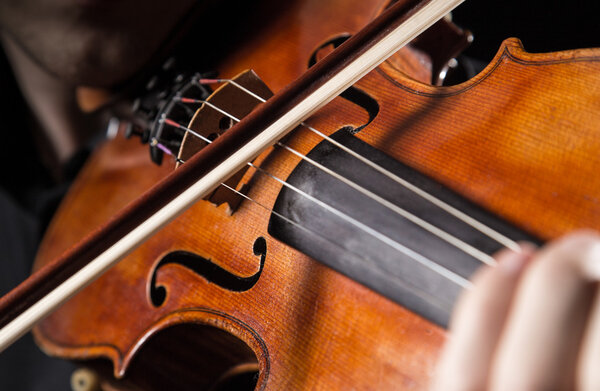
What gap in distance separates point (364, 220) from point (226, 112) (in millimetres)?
232

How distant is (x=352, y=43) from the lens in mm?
483

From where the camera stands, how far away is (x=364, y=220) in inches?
16.8

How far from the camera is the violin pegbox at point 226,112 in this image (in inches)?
21.3

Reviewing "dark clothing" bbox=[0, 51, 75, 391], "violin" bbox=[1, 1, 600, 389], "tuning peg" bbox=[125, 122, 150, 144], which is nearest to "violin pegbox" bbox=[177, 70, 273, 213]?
"violin" bbox=[1, 1, 600, 389]

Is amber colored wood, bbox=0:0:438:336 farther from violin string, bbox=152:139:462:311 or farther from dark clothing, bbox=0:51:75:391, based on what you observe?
dark clothing, bbox=0:51:75:391

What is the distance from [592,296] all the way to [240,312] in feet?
1.14

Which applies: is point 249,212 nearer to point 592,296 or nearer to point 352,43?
point 352,43

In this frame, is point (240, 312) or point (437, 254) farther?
point (240, 312)

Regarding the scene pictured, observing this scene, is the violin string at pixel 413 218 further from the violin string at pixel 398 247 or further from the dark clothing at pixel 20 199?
the dark clothing at pixel 20 199

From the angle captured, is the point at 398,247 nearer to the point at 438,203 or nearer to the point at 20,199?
the point at 438,203

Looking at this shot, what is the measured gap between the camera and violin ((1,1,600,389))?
1.28 feet

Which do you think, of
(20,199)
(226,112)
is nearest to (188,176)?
(226,112)

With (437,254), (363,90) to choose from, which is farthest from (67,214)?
(437,254)

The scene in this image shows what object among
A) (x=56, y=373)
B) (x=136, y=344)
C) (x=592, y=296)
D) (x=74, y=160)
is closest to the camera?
(x=592, y=296)
